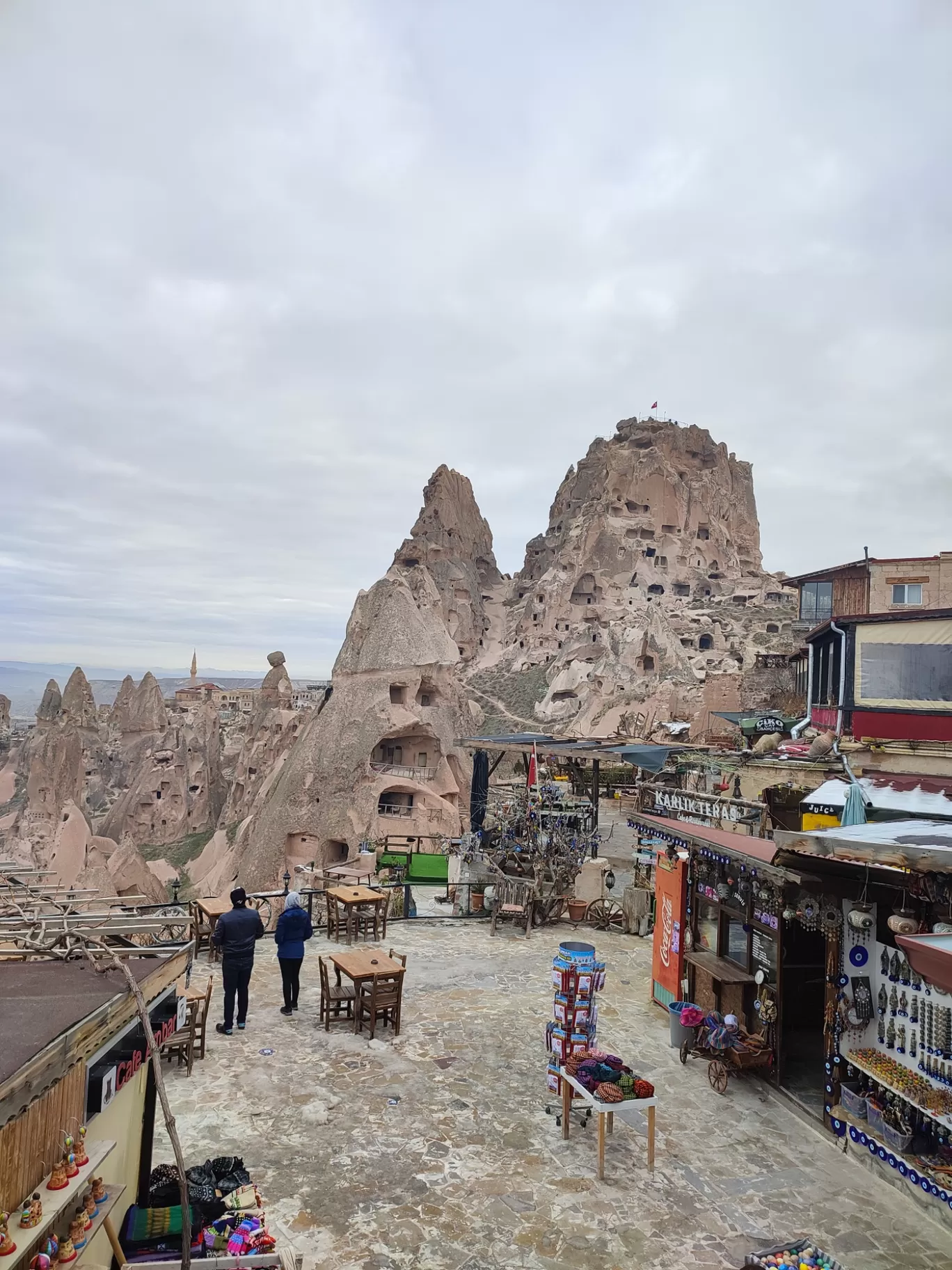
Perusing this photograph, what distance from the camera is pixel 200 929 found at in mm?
10922

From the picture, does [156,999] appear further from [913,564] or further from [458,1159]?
[913,564]

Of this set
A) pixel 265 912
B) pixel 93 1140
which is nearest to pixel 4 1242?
pixel 93 1140

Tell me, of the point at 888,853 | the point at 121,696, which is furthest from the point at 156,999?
the point at 121,696

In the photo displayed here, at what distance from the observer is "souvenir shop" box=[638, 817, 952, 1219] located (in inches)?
214

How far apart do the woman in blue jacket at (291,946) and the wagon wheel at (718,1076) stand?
448cm

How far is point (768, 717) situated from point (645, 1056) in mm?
12700

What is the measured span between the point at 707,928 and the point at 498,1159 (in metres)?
3.91

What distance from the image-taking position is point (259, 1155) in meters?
5.90

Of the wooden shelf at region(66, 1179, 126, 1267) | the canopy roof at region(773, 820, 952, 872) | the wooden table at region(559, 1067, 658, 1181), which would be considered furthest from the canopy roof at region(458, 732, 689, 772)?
the wooden shelf at region(66, 1179, 126, 1267)

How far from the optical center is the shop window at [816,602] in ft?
94.4

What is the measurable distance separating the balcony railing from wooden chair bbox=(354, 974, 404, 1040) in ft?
56.7

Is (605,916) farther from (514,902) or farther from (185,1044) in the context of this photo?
(185,1044)

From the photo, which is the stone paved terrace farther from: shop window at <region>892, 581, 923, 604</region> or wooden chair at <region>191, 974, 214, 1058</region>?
shop window at <region>892, 581, 923, 604</region>

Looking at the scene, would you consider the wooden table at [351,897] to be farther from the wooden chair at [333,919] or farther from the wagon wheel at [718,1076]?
the wagon wheel at [718,1076]
